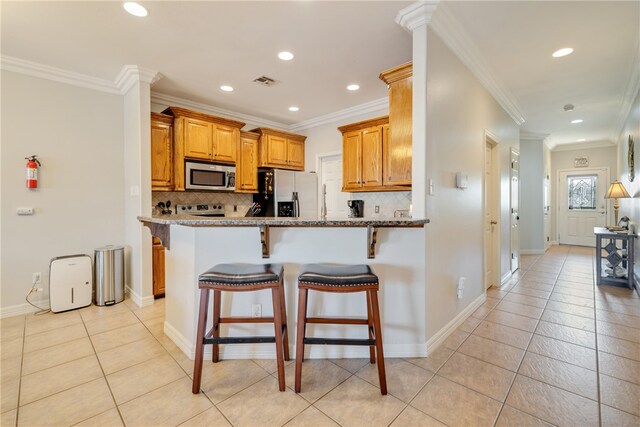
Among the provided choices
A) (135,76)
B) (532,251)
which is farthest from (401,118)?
(532,251)

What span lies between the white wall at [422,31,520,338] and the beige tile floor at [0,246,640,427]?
0.44 m

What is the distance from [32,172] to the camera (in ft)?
9.78

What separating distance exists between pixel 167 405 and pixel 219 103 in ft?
12.5

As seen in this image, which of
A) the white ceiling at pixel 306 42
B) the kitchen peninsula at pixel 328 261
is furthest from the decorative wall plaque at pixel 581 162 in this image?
the kitchen peninsula at pixel 328 261

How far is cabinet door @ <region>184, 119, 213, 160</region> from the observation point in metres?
3.89

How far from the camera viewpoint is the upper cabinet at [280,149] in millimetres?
4836

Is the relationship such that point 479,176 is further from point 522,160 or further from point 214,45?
point 522,160

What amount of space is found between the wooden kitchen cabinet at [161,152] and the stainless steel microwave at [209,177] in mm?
218

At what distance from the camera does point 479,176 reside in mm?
3279

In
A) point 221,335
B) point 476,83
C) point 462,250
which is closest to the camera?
point 221,335

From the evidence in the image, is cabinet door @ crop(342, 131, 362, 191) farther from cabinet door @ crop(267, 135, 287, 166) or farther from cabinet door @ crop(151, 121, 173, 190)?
cabinet door @ crop(151, 121, 173, 190)

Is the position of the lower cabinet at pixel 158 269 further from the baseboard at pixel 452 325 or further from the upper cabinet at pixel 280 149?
the baseboard at pixel 452 325

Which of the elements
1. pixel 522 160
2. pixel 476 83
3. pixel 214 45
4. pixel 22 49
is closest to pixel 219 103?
pixel 214 45

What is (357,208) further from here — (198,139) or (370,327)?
(370,327)
